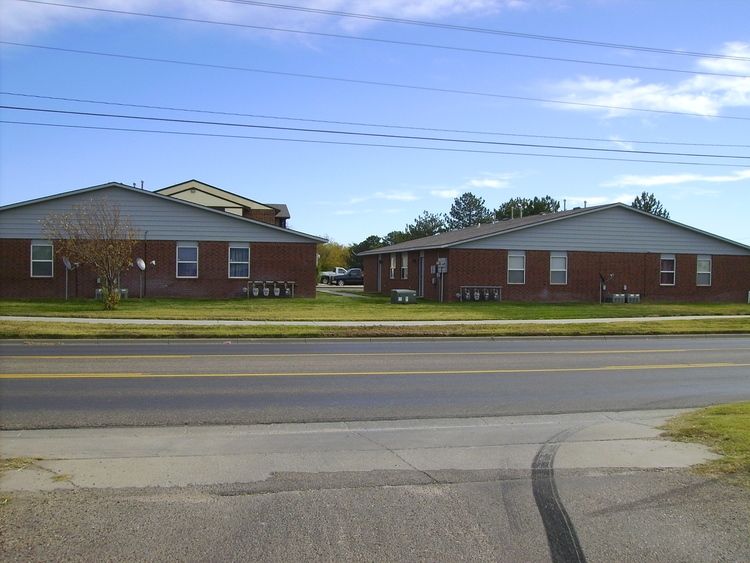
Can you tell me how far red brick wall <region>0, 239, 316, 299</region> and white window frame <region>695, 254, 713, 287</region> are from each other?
68.6 feet

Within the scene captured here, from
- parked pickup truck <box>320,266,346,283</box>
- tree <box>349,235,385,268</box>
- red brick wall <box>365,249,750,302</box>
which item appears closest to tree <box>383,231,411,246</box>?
tree <box>349,235,385,268</box>

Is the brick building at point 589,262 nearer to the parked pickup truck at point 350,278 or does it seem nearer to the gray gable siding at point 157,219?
the gray gable siding at point 157,219

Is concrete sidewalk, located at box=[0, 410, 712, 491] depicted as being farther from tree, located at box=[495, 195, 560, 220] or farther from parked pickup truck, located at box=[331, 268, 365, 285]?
tree, located at box=[495, 195, 560, 220]

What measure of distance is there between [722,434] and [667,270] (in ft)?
104

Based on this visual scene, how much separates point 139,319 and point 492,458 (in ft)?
56.3

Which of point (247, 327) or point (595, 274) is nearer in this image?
point (247, 327)

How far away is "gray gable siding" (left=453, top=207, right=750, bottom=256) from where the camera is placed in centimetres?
3416

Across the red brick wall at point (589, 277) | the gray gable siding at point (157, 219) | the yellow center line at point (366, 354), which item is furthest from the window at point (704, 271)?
the yellow center line at point (366, 354)

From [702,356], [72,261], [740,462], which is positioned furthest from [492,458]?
[72,261]

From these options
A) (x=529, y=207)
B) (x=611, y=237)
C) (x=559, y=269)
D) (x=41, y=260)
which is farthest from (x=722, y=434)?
(x=529, y=207)

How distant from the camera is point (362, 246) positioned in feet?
301

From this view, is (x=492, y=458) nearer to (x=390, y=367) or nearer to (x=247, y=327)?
(x=390, y=367)

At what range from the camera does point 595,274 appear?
35.2 meters

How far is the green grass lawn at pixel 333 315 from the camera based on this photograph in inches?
714
